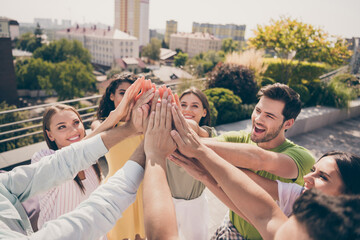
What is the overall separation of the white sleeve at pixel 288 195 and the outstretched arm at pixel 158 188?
29.0 inches

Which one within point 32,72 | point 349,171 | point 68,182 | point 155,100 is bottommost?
point 32,72

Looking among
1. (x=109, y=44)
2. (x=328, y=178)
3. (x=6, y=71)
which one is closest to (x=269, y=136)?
(x=328, y=178)

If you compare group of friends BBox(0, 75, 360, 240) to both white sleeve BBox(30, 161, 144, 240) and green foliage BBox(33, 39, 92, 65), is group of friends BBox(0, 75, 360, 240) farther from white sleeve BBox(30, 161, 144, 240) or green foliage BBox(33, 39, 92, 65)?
green foliage BBox(33, 39, 92, 65)

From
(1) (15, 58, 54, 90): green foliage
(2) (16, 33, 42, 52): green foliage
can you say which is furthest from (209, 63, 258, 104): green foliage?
(2) (16, 33, 42, 52): green foliage

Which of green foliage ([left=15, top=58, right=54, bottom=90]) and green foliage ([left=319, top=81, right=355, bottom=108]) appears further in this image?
green foliage ([left=15, top=58, right=54, bottom=90])

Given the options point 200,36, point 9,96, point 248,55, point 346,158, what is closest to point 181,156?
point 346,158

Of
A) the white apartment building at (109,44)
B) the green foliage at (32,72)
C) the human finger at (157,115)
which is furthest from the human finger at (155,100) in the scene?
the white apartment building at (109,44)

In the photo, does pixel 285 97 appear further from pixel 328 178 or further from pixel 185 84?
pixel 185 84

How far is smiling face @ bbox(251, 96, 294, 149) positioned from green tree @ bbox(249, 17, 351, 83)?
320 inches

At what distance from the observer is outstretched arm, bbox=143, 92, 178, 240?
0.79m

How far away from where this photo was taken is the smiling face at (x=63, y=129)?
6.72 ft

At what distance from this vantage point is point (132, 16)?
103188mm

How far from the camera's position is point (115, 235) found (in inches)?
79.0

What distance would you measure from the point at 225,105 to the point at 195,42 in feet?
312
